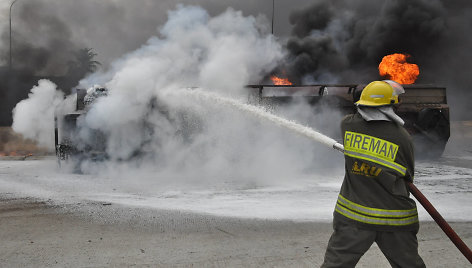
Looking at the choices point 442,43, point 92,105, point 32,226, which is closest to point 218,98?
point 92,105

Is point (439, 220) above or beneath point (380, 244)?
above

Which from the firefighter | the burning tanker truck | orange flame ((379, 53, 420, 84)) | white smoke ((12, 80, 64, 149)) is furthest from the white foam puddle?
orange flame ((379, 53, 420, 84))

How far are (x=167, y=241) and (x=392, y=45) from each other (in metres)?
18.4

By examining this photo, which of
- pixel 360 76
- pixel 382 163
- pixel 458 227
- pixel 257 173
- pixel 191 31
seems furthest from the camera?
pixel 360 76

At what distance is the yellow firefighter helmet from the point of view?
7.53 feet

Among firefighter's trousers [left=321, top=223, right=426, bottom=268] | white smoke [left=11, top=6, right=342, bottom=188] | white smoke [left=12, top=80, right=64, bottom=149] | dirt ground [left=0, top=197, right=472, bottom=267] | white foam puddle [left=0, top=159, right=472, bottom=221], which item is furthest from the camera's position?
white smoke [left=12, top=80, right=64, bottom=149]

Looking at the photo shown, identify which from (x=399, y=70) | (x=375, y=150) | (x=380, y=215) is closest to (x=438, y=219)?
(x=380, y=215)

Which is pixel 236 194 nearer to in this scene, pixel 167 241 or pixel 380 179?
pixel 167 241

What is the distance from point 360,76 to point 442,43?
15.3 ft

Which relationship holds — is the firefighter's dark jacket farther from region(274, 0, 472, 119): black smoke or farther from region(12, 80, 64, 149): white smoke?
region(274, 0, 472, 119): black smoke

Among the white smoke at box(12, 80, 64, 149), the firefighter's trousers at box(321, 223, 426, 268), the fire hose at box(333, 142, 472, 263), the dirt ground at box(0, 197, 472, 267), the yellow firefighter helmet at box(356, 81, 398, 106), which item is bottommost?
the dirt ground at box(0, 197, 472, 267)

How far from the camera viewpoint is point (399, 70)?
16.2 m

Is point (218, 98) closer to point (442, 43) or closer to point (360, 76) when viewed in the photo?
point (360, 76)

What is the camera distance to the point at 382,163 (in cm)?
219
